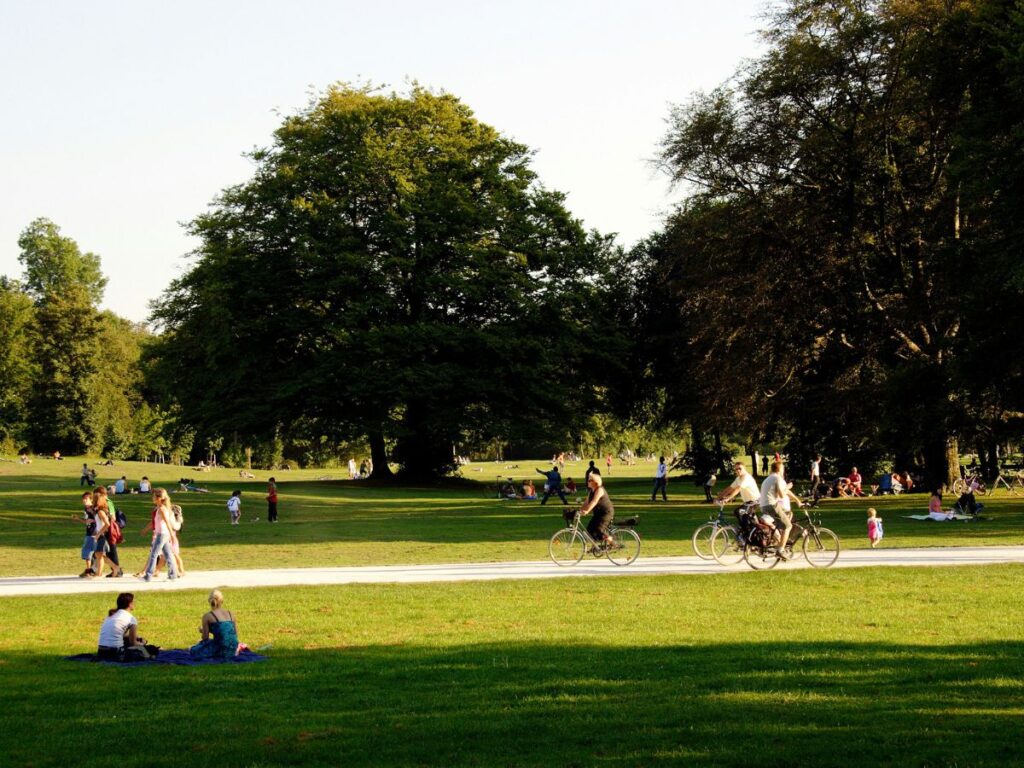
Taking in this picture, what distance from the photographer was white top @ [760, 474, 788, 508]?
2156 cm

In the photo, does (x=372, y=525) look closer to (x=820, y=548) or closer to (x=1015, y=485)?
(x=820, y=548)

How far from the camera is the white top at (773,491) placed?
21.6 meters

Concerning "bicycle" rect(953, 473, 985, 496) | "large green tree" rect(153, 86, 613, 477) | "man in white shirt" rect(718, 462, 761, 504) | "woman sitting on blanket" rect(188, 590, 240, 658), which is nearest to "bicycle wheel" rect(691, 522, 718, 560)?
"man in white shirt" rect(718, 462, 761, 504)

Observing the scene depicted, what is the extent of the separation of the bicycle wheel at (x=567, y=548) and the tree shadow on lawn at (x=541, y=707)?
962cm

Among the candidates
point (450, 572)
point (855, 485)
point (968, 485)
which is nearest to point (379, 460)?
point (855, 485)

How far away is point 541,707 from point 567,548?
13.1 m

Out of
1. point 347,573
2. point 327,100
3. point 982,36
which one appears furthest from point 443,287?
point 347,573

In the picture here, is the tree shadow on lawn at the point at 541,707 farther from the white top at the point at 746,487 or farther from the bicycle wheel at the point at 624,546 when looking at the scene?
the bicycle wheel at the point at 624,546

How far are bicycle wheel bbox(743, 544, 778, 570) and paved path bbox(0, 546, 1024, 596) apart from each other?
0.19 m

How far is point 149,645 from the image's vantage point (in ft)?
45.5

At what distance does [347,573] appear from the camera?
22.7 m

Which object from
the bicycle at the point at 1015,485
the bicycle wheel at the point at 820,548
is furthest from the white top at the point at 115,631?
the bicycle at the point at 1015,485

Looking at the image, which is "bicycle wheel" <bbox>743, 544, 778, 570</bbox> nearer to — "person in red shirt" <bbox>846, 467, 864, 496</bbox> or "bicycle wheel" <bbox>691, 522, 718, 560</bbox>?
"bicycle wheel" <bbox>691, 522, 718, 560</bbox>

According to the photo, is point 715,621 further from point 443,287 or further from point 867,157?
point 443,287
